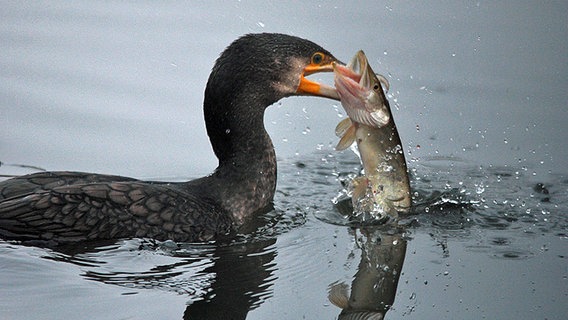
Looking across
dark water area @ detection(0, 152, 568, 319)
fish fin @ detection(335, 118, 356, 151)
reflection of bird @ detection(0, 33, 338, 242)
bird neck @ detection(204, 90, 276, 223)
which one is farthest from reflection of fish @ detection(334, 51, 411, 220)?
bird neck @ detection(204, 90, 276, 223)

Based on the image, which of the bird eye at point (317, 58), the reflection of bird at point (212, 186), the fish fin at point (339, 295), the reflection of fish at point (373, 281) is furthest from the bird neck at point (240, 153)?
the fish fin at point (339, 295)

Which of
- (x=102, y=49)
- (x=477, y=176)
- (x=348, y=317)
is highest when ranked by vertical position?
(x=102, y=49)

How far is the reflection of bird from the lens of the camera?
23.8ft

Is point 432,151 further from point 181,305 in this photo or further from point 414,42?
point 181,305

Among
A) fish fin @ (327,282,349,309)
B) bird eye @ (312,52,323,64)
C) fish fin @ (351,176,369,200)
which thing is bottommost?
fish fin @ (327,282,349,309)

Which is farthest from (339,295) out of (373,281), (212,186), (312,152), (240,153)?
(312,152)

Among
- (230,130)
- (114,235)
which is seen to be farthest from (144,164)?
(114,235)

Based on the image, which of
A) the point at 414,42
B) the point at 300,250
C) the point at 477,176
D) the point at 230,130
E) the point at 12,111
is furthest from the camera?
the point at 414,42

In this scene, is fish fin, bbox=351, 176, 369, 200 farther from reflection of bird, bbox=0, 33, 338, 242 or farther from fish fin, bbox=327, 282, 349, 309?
fish fin, bbox=327, 282, 349, 309

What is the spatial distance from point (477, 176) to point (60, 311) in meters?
4.10

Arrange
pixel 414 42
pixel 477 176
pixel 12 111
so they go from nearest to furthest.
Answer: pixel 477 176 < pixel 12 111 < pixel 414 42

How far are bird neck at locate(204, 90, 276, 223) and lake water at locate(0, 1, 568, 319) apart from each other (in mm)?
214

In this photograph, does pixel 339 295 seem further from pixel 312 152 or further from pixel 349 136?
pixel 312 152

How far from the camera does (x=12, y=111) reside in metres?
10.4
